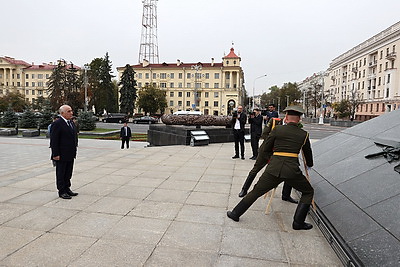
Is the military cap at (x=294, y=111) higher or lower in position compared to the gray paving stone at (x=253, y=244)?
higher

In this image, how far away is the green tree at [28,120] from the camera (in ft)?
83.3

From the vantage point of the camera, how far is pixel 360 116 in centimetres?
5519

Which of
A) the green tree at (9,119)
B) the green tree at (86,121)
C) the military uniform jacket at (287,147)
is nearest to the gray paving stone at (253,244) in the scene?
the military uniform jacket at (287,147)

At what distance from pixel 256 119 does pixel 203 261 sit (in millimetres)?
6199

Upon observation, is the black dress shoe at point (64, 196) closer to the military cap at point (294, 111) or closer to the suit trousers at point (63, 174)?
the suit trousers at point (63, 174)

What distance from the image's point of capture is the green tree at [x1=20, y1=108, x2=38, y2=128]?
1000 inches

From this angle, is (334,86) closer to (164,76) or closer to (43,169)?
(164,76)

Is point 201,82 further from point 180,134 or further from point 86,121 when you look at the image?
point 180,134

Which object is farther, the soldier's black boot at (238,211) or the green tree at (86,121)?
the green tree at (86,121)

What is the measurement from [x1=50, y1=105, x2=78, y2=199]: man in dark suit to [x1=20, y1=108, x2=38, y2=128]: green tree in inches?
984

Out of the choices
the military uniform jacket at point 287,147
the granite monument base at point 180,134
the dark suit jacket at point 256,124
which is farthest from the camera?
the granite monument base at point 180,134

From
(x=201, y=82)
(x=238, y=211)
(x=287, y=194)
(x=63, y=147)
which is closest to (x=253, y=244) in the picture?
(x=238, y=211)

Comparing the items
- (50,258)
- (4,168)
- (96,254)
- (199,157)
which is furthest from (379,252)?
(4,168)

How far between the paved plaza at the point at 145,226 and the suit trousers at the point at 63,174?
0.70 ft
